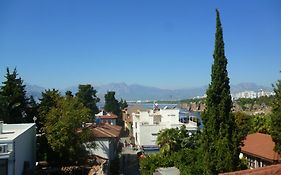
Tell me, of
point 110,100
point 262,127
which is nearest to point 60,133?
point 262,127

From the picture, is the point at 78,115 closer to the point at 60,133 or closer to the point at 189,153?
the point at 60,133

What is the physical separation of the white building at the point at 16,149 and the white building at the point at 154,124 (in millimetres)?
24404

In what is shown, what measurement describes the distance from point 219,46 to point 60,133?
47.1 feet

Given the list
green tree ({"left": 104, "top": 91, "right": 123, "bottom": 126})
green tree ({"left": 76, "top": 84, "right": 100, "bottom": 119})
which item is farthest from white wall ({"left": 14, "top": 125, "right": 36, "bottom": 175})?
green tree ({"left": 104, "top": 91, "right": 123, "bottom": 126})

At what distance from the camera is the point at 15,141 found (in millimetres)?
24156

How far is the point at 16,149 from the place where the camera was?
2450 cm

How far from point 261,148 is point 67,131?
1610 cm

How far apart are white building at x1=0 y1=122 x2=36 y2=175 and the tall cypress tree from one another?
11.9 m

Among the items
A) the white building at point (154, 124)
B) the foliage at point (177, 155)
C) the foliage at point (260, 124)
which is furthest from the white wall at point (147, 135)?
the foliage at point (177, 155)

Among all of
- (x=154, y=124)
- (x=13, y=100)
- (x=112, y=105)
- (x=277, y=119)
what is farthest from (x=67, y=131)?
(x=112, y=105)

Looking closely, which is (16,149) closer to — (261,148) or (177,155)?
(177,155)

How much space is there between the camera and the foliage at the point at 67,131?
1188 inches

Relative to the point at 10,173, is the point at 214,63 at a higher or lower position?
higher

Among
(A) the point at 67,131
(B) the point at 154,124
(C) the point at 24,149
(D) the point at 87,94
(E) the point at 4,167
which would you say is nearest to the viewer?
(E) the point at 4,167
